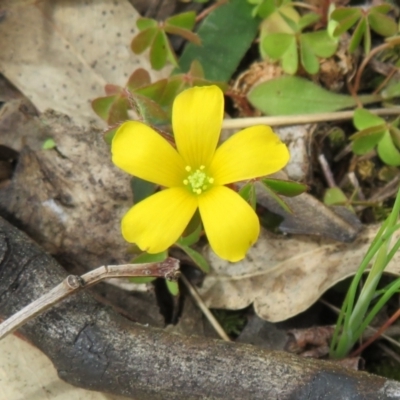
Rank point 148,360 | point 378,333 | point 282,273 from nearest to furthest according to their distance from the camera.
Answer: point 148,360 < point 378,333 < point 282,273

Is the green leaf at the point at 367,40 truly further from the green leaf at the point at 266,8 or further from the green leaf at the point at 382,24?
the green leaf at the point at 266,8

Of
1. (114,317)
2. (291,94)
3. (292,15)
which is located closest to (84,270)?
(114,317)

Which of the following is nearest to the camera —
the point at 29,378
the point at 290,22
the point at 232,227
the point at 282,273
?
the point at 232,227

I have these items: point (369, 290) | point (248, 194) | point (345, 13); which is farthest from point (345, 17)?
point (369, 290)

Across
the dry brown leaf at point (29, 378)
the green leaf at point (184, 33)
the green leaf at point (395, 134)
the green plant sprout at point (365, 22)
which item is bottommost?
the dry brown leaf at point (29, 378)

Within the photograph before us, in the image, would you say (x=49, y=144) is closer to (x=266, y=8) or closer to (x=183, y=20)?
(x=183, y=20)

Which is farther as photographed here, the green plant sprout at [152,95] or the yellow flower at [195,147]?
the green plant sprout at [152,95]

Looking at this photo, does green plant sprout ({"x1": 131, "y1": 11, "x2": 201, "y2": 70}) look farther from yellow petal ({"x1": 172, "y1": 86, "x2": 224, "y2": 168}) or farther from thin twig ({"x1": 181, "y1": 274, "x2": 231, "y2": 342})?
thin twig ({"x1": 181, "y1": 274, "x2": 231, "y2": 342})

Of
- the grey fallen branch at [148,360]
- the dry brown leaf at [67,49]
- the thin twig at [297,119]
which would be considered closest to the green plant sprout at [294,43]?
the thin twig at [297,119]

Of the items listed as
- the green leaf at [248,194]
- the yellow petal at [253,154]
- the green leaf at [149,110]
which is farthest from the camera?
the green leaf at [149,110]
